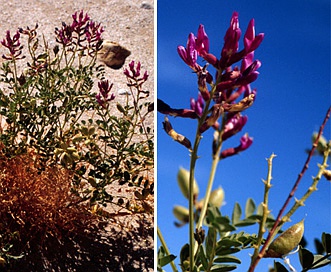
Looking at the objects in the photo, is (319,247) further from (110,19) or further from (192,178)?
(110,19)

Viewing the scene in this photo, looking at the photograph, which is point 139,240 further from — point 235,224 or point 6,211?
point 235,224

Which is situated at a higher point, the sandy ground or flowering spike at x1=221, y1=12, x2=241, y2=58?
the sandy ground

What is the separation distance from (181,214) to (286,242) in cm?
7

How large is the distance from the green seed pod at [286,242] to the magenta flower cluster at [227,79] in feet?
0.21

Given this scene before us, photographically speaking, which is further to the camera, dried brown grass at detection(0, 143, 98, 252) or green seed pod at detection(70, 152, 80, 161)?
dried brown grass at detection(0, 143, 98, 252)

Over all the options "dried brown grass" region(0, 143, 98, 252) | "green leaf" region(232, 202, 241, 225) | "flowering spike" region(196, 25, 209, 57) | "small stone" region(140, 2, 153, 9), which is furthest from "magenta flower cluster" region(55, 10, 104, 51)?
"small stone" region(140, 2, 153, 9)

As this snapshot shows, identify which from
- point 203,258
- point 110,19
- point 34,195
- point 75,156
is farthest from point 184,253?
point 110,19

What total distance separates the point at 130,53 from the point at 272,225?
2.23 metres

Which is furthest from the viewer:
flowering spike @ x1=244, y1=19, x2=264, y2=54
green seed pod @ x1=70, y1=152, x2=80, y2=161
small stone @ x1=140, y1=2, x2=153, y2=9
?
small stone @ x1=140, y1=2, x2=153, y2=9

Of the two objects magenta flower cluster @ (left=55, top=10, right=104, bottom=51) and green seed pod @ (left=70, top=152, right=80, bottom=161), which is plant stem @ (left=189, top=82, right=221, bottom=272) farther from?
magenta flower cluster @ (left=55, top=10, right=104, bottom=51)


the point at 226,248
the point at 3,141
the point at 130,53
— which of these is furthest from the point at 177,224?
the point at 130,53

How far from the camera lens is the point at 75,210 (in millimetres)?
1420

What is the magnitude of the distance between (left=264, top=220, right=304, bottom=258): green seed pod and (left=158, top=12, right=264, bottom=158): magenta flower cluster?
0.21 feet

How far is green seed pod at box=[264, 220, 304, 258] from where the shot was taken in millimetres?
371
